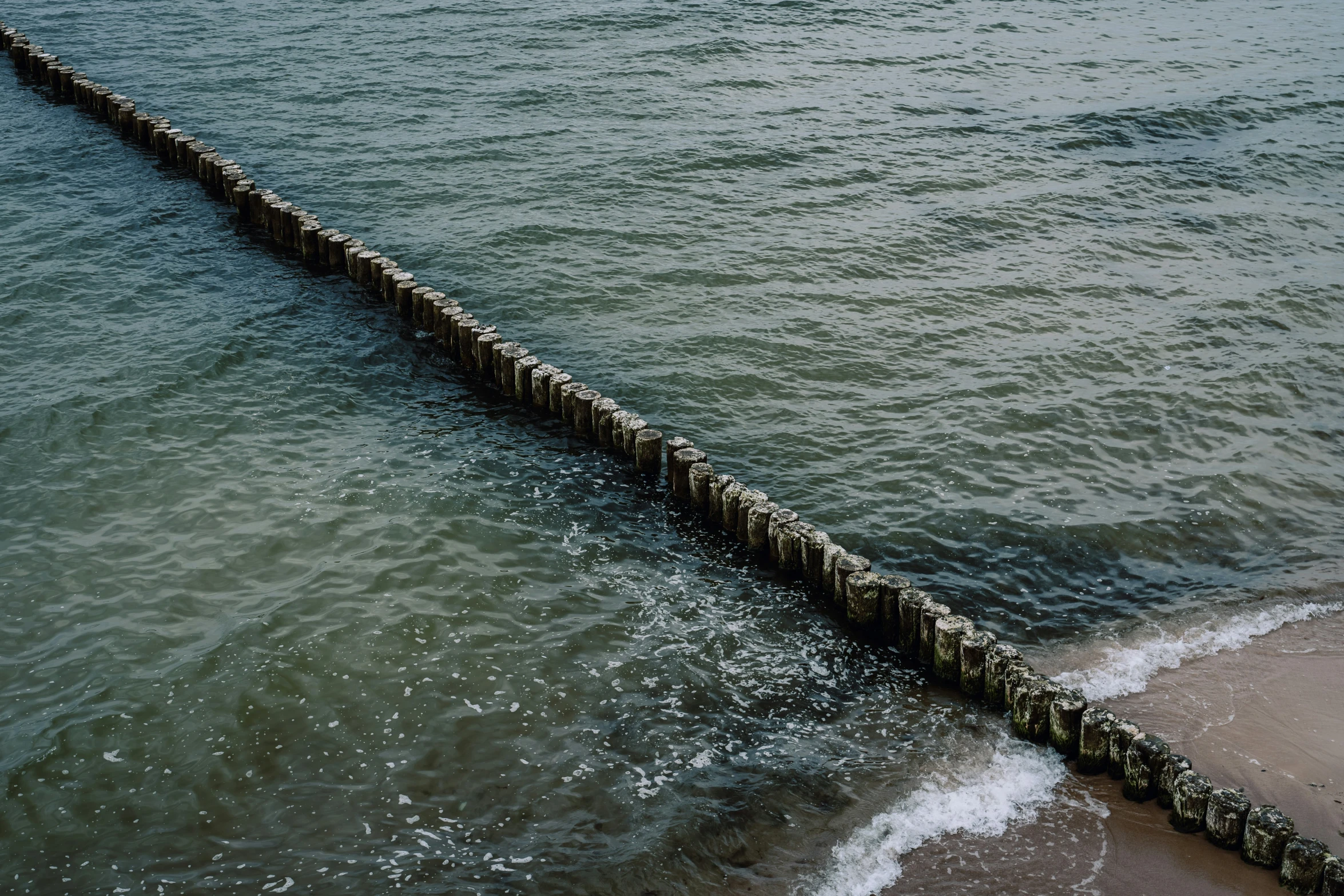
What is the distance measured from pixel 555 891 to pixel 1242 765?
6.28 meters

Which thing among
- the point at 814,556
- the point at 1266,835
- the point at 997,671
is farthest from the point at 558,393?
the point at 1266,835

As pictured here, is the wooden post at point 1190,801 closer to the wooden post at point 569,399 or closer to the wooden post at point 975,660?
the wooden post at point 975,660

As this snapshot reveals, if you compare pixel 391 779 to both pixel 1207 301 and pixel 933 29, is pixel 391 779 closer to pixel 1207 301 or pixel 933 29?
pixel 1207 301

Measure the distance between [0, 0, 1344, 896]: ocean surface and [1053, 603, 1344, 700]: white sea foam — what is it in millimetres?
61

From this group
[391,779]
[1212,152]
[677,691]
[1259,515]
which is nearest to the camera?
[391,779]

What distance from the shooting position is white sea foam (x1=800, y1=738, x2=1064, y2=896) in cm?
883

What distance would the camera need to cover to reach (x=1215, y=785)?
960cm

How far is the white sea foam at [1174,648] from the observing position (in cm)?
1084

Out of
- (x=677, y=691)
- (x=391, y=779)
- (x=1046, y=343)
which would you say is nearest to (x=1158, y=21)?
(x=1046, y=343)

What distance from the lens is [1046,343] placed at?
17.1 meters

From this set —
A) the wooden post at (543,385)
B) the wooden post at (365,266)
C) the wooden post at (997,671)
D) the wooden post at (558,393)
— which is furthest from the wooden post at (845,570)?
the wooden post at (365,266)

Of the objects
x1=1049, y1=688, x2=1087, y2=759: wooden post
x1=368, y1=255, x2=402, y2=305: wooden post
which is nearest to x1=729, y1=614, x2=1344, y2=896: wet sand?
x1=1049, y1=688, x2=1087, y2=759: wooden post

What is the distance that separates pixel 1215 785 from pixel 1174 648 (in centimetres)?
199

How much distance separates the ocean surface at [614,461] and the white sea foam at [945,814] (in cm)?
4
